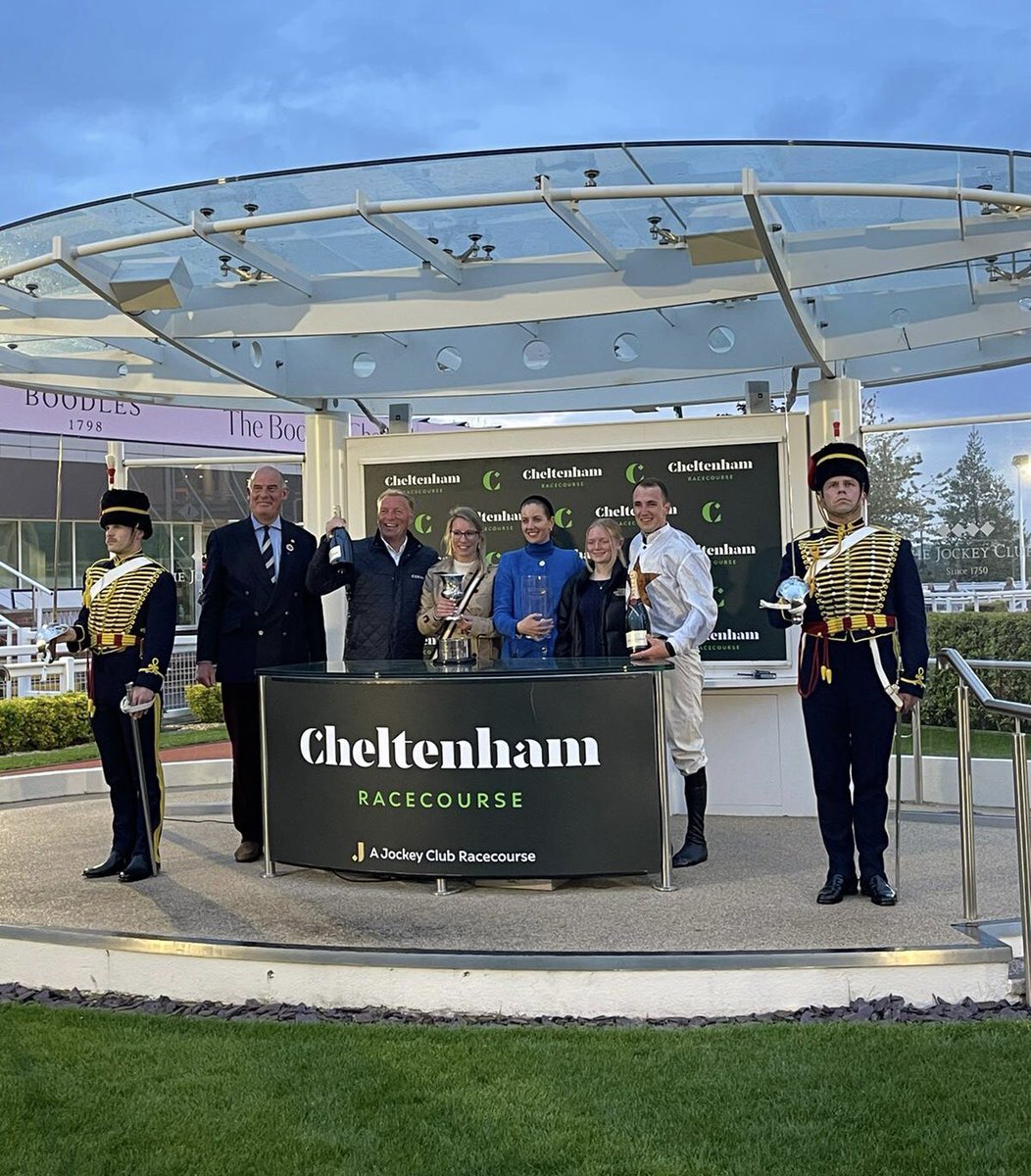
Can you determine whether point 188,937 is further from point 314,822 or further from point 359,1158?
point 359,1158

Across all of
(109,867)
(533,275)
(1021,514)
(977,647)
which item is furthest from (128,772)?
(977,647)

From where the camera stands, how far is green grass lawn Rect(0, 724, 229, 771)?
42.0 ft

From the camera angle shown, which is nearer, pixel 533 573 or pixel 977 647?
pixel 533 573

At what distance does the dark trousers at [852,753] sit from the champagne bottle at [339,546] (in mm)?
2321

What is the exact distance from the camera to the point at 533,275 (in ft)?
23.1

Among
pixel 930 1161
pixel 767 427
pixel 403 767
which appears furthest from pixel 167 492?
pixel 930 1161

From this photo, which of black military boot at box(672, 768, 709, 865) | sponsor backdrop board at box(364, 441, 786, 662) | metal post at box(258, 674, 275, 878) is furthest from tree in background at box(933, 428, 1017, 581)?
metal post at box(258, 674, 275, 878)

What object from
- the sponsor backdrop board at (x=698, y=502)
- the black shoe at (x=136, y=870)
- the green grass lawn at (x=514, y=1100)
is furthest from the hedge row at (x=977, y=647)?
the green grass lawn at (x=514, y=1100)

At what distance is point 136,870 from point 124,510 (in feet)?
5.74

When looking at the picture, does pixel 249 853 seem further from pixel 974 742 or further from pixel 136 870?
pixel 974 742

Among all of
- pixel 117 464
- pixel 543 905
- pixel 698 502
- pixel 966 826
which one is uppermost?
pixel 117 464

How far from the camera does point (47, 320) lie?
24.6 ft

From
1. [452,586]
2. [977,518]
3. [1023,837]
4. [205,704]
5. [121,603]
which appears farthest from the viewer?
[205,704]

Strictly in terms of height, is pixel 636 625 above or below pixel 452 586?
below
